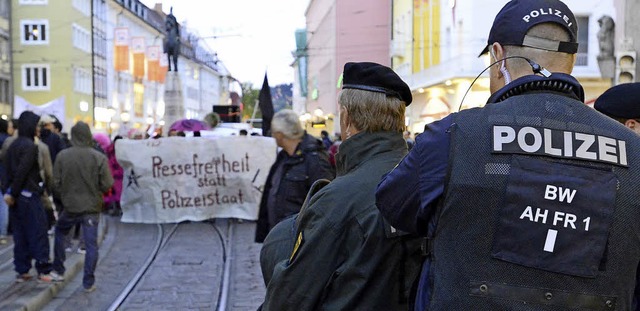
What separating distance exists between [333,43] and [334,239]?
6257 centimetres

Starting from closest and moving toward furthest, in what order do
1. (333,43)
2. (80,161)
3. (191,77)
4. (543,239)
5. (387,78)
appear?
(543,239)
(387,78)
(80,161)
(333,43)
(191,77)

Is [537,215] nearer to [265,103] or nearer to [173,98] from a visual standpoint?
[265,103]

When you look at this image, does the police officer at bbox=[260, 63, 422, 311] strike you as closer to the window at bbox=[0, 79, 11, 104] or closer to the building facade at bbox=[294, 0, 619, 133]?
the building facade at bbox=[294, 0, 619, 133]

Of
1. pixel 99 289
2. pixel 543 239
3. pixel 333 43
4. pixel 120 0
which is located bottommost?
pixel 99 289

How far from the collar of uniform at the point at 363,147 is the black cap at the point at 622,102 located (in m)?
1.05

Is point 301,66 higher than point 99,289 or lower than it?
higher

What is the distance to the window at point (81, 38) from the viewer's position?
194ft

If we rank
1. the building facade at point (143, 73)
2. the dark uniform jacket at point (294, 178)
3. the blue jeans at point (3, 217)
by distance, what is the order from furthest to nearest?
the building facade at point (143, 73) < the blue jeans at point (3, 217) < the dark uniform jacket at point (294, 178)

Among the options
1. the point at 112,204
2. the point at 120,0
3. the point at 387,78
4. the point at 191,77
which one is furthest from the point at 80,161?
the point at 191,77

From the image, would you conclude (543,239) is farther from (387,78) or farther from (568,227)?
(387,78)

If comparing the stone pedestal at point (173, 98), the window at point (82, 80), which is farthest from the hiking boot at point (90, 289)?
the window at point (82, 80)

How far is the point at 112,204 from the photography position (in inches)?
722

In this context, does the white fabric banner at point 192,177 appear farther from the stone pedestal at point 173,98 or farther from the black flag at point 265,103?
the stone pedestal at point 173,98

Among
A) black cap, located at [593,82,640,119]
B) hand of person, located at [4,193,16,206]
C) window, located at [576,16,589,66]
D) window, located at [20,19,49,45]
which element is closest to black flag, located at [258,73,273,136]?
hand of person, located at [4,193,16,206]
